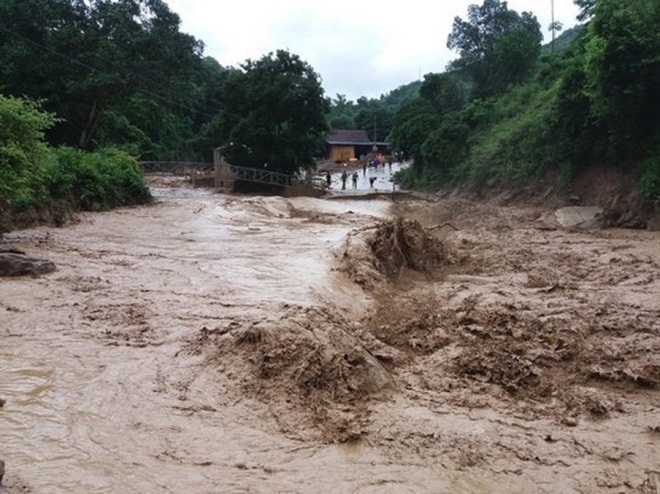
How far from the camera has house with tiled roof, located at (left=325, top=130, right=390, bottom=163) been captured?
66062 mm

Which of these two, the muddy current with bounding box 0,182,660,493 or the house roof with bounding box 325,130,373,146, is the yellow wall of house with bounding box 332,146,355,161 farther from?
the muddy current with bounding box 0,182,660,493

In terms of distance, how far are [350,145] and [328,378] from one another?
62.0 metres

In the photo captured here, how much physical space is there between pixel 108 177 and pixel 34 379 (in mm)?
17896

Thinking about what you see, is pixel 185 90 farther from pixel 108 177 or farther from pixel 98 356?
pixel 98 356

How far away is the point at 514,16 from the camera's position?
139ft

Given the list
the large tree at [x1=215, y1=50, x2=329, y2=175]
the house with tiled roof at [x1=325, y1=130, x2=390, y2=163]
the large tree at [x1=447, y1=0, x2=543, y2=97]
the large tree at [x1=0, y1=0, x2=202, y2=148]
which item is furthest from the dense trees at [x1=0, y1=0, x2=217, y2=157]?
the house with tiled roof at [x1=325, y1=130, x2=390, y2=163]

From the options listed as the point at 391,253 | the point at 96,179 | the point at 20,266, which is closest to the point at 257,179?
the point at 96,179

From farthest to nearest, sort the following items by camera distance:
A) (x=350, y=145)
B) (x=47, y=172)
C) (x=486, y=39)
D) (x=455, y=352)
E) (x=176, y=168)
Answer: (x=350, y=145) → (x=486, y=39) → (x=176, y=168) → (x=47, y=172) → (x=455, y=352)

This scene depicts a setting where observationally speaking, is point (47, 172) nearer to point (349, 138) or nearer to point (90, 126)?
point (90, 126)

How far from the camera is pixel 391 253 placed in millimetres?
12477

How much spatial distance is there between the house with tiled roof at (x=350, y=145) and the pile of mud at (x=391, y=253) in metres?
52.8

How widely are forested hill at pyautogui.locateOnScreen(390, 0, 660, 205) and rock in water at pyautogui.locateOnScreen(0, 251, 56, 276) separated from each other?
16.5 meters

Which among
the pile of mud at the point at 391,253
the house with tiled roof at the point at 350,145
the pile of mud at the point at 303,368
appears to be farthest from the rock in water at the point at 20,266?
the house with tiled roof at the point at 350,145

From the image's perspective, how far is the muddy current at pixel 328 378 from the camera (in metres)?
4.47
